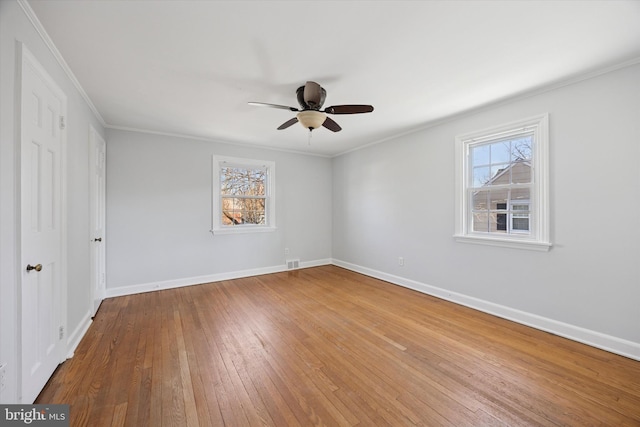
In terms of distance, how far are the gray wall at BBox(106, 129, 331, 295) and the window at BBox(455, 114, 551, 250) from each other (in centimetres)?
312

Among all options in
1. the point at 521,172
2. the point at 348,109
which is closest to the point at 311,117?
the point at 348,109

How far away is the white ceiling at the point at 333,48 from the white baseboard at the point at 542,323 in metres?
2.39

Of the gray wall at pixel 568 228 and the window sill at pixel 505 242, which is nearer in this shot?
the gray wall at pixel 568 228

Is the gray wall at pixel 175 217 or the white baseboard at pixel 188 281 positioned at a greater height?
the gray wall at pixel 175 217

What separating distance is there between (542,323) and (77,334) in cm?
462

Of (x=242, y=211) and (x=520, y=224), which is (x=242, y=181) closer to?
(x=242, y=211)

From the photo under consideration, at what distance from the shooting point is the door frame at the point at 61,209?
147cm

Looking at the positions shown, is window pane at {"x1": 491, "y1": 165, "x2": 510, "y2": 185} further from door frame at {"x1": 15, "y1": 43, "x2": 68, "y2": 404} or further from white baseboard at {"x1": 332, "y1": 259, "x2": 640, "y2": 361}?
door frame at {"x1": 15, "y1": 43, "x2": 68, "y2": 404}

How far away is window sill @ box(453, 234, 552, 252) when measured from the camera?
8.76 ft

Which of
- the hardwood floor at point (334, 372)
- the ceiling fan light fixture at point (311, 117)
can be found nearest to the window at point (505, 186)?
the hardwood floor at point (334, 372)

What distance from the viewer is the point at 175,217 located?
4172 millimetres

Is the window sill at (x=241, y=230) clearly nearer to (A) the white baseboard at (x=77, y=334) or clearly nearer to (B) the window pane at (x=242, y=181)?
(B) the window pane at (x=242, y=181)

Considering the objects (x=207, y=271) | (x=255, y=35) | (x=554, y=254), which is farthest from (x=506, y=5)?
(x=207, y=271)

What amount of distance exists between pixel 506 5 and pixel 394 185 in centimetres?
287
